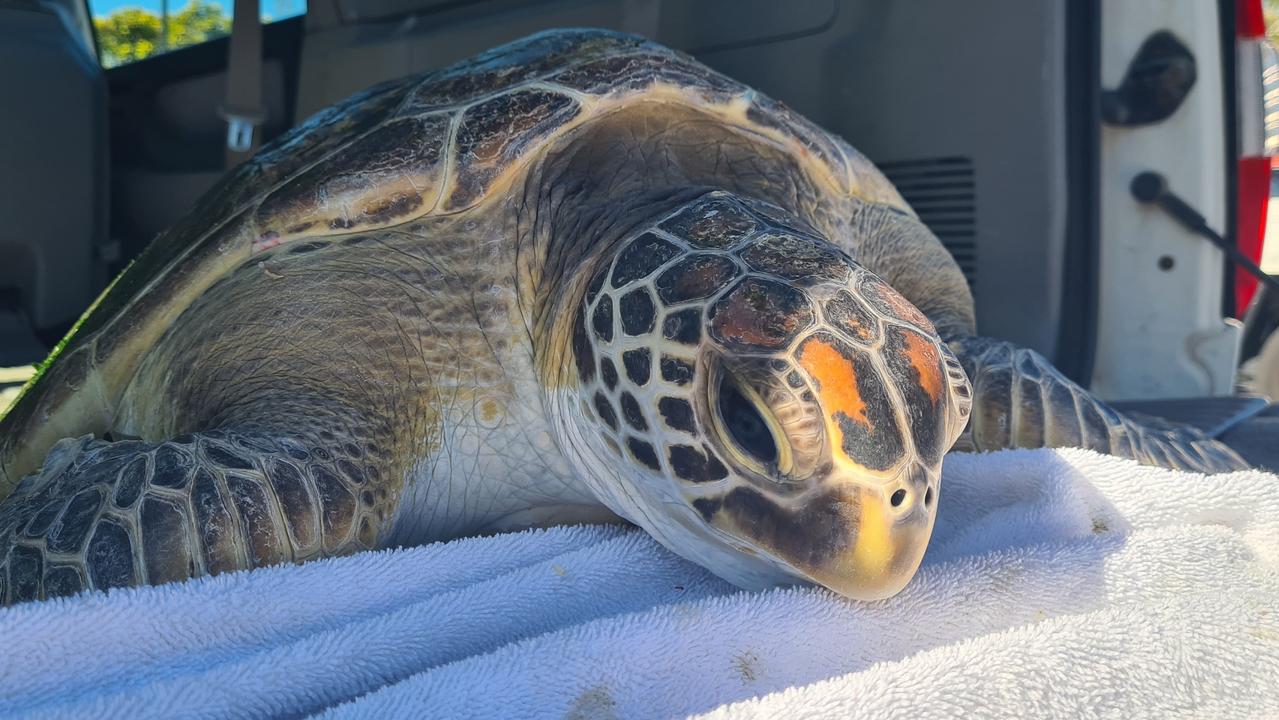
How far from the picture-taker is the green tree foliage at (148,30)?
11.6ft

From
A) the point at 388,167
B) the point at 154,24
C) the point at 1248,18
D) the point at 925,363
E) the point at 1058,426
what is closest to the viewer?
the point at 925,363

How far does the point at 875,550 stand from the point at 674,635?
0.67 ft

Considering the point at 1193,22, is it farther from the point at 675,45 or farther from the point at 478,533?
the point at 478,533

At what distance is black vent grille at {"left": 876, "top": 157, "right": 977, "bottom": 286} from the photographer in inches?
81.5

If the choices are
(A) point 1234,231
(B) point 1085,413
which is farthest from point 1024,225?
(B) point 1085,413

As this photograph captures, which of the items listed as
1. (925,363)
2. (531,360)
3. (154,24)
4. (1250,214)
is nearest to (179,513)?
(531,360)

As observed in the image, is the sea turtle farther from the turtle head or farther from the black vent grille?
the black vent grille

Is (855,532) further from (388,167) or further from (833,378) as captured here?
(388,167)

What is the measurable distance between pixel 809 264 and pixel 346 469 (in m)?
0.62

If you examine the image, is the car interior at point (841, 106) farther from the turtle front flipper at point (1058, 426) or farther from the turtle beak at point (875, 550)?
the turtle beak at point (875, 550)

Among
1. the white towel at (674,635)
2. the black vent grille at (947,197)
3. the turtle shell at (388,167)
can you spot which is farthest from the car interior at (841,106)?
the white towel at (674,635)

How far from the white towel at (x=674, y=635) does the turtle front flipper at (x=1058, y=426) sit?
1.35 feet

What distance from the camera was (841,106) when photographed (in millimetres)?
2182

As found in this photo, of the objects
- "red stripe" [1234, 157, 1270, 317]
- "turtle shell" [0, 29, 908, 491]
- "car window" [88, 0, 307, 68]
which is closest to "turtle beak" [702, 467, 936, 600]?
"turtle shell" [0, 29, 908, 491]
